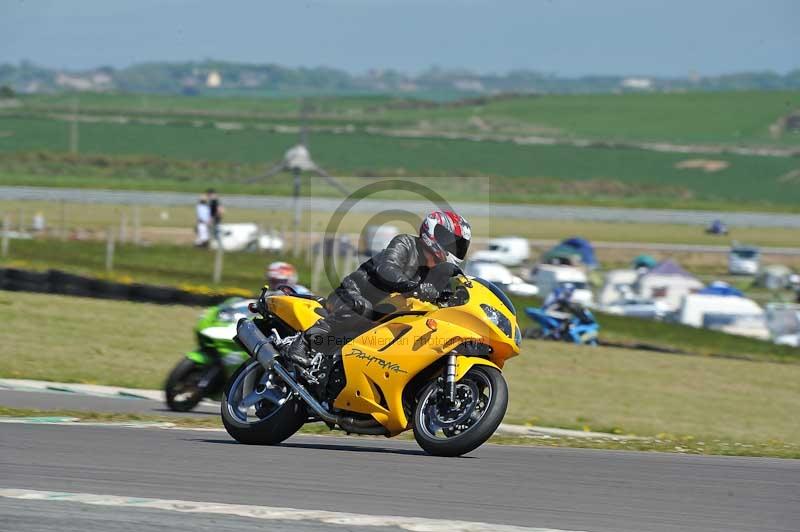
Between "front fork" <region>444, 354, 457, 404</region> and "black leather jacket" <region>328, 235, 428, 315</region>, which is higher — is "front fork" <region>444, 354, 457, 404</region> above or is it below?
below

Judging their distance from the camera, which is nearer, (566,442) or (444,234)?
(444,234)

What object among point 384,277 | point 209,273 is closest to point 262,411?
point 384,277

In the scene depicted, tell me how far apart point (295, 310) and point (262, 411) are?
0.69 m

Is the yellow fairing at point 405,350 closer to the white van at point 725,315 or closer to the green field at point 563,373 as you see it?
the green field at point 563,373

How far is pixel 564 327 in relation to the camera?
20047mm

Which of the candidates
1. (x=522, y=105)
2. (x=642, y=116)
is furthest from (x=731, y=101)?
(x=522, y=105)

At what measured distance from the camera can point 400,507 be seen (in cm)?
520

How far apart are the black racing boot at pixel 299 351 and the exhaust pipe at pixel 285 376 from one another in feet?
0.33

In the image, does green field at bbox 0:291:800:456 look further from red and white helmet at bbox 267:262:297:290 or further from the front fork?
the front fork

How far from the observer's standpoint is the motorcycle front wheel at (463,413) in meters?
6.85

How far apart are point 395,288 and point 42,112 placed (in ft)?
294

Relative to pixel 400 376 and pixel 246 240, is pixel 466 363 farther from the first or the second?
pixel 246 240

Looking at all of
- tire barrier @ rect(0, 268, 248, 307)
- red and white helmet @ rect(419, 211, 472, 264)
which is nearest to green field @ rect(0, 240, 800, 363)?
Result: tire barrier @ rect(0, 268, 248, 307)

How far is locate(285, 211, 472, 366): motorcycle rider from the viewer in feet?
23.5
